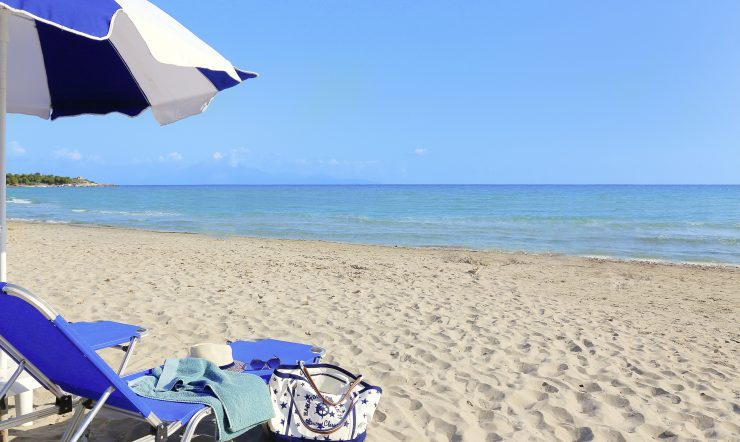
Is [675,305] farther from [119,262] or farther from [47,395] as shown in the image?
[119,262]

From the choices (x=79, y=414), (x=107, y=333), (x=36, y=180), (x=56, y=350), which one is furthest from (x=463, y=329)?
(x=36, y=180)

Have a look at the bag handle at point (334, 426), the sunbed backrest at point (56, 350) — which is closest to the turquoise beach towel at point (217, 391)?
the bag handle at point (334, 426)

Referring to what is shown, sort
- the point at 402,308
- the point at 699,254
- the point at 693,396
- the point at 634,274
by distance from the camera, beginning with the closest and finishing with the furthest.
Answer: the point at 693,396 < the point at 402,308 < the point at 634,274 < the point at 699,254

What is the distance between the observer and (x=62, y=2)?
2.00m

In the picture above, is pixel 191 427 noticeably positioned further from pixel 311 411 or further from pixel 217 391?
pixel 311 411

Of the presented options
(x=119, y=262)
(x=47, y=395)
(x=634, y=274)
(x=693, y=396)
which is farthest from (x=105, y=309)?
(x=634, y=274)

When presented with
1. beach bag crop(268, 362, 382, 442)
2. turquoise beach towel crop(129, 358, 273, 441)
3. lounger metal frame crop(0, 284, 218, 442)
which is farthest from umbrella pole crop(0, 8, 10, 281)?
beach bag crop(268, 362, 382, 442)

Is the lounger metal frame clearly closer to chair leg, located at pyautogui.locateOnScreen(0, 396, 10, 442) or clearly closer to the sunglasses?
chair leg, located at pyautogui.locateOnScreen(0, 396, 10, 442)

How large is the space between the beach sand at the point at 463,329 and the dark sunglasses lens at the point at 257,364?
36cm

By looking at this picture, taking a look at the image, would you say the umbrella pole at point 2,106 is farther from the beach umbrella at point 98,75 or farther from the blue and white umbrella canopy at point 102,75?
the blue and white umbrella canopy at point 102,75

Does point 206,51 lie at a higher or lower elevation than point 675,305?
higher

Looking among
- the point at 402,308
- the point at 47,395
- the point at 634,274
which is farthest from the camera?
the point at 634,274

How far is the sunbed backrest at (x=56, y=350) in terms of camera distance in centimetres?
199

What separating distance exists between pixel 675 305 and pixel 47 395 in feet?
24.1
